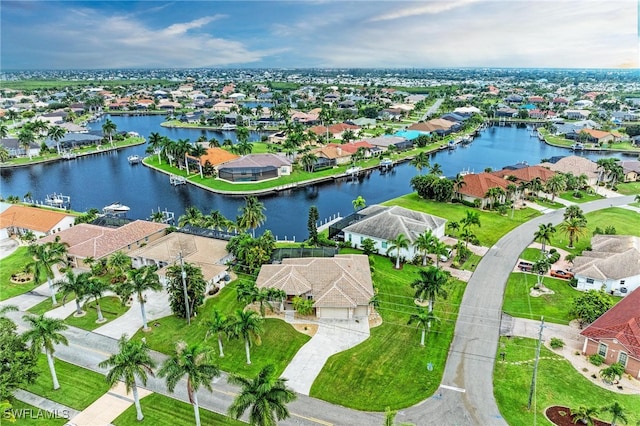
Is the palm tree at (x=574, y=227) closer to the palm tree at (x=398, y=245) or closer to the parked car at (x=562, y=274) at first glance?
the parked car at (x=562, y=274)

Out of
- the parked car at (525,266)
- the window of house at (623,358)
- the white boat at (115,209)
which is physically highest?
the white boat at (115,209)

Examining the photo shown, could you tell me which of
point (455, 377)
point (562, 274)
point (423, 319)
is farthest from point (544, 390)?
point (562, 274)

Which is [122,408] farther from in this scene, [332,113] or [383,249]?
[332,113]

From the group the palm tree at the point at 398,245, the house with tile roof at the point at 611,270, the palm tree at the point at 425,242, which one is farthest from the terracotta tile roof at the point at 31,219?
the house with tile roof at the point at 611,270

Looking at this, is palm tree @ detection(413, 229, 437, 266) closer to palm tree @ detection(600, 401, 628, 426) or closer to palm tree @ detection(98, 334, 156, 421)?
palm tree @ detection(600, 401, 628, 426)

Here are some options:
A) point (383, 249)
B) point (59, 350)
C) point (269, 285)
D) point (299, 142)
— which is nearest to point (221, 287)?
point (269, 285)

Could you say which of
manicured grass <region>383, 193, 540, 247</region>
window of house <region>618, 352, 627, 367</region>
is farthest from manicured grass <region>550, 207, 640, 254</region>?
window of house <region>618, 352, 627, 367</region>
